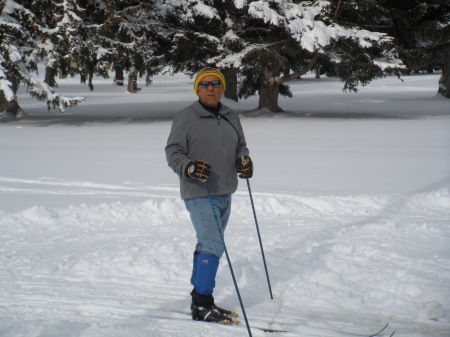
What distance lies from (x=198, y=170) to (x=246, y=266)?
1.80 m

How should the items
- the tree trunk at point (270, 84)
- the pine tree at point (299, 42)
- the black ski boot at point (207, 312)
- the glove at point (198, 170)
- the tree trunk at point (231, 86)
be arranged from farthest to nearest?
the tree trunk at point (231, 86) < the tree trunk at point (270, 84) < the pine tree at point (299, 42) < the black ski boot at point (207, 312) < the glove at point (198, 170)

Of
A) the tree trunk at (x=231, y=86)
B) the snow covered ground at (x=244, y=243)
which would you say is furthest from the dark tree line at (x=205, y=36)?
the snow covered ground at (x=244, y=243)

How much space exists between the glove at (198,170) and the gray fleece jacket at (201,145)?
146 mm

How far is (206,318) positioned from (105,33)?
54.6 feet

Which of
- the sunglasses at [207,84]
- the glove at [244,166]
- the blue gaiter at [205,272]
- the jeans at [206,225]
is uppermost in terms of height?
the sunglasses at [207,84]

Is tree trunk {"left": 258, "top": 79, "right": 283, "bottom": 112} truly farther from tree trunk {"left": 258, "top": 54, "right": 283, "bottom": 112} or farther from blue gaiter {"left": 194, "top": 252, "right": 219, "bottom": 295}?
blue gaiter {"left": 194, "top": 252, "right": 219, "bottom": 295}

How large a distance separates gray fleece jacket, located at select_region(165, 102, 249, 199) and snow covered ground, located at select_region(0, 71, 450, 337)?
38.4 inches

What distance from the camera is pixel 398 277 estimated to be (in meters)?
4.59

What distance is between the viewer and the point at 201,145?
12.0ft

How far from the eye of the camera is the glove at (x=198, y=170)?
3.41 meters

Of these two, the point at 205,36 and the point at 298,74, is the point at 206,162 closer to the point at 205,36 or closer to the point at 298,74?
the point at 205,36

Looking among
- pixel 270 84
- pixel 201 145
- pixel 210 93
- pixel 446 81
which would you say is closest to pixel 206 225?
pixel 201 145

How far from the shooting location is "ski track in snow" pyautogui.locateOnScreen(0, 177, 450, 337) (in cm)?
378

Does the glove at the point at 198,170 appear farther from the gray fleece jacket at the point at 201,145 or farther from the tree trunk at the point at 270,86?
the tree trunk at the point at 270,86
